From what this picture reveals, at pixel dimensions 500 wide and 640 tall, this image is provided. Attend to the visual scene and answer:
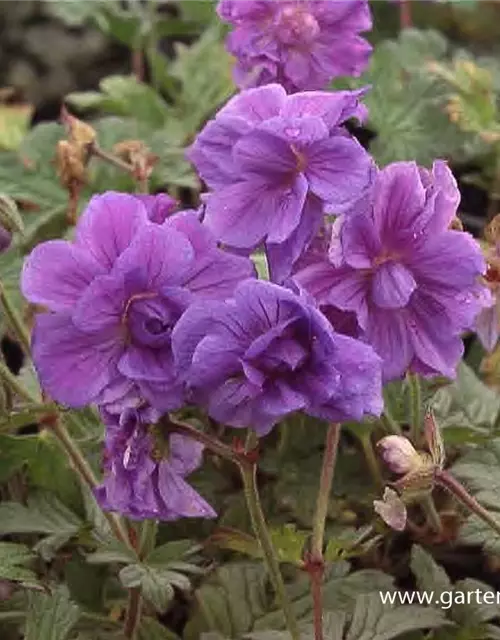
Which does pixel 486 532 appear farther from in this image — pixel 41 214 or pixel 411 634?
pixel 41 214

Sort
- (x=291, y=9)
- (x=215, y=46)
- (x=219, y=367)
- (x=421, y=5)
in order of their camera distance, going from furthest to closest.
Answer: (x=421, y=5), (x=215, y=46), (x=291, y=9), (x=219, y=367)

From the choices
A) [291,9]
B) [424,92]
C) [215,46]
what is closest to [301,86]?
[291,9]

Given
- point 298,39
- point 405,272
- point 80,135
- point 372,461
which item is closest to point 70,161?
point 80,135

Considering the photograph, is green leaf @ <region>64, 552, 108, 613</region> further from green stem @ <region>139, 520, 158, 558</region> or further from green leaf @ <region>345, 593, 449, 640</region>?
green leaf @ <region>345, 593, 449, 640</region>

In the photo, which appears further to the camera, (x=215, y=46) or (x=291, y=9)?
(x=215, y=46)

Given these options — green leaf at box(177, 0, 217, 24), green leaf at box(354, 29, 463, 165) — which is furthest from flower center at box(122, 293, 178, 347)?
green leaf at box(177, 0, 217, 24)

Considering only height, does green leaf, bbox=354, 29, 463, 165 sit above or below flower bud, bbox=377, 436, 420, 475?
below

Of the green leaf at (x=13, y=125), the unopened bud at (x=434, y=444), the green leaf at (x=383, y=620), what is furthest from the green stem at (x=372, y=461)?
the green leaf at (x=13, y=125)
